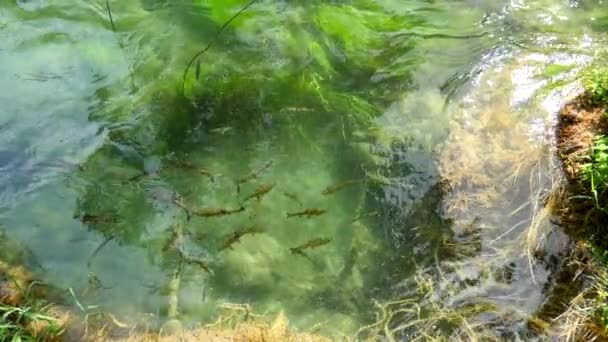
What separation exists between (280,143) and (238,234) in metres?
0.67

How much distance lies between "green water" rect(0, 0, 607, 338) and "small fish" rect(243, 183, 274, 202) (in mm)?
43

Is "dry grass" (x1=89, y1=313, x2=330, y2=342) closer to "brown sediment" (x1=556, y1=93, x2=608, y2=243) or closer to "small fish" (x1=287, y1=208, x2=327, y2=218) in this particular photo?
"small fish" (x1=287, y1=208, x2=327, y2=218)

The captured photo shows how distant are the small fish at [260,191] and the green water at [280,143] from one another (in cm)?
4

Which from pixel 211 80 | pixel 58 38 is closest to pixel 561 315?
pixel 211 80

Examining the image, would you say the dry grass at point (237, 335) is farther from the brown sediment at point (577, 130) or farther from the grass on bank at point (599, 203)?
the brown sediment at point (577, 130)

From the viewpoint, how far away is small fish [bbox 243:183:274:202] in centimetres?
384

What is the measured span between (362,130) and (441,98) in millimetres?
589

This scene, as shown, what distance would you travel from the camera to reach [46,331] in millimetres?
3252

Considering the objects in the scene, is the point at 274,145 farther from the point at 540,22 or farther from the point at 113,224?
the point at 540,22

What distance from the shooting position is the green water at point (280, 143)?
3602 millimetres

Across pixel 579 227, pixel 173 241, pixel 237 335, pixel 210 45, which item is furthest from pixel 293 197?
pixel 579 227

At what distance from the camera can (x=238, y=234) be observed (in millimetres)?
3723

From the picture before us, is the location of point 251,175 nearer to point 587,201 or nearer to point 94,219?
point 94,219

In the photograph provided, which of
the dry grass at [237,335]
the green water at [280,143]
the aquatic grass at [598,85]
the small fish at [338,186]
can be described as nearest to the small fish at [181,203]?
the green water at [280,143]
